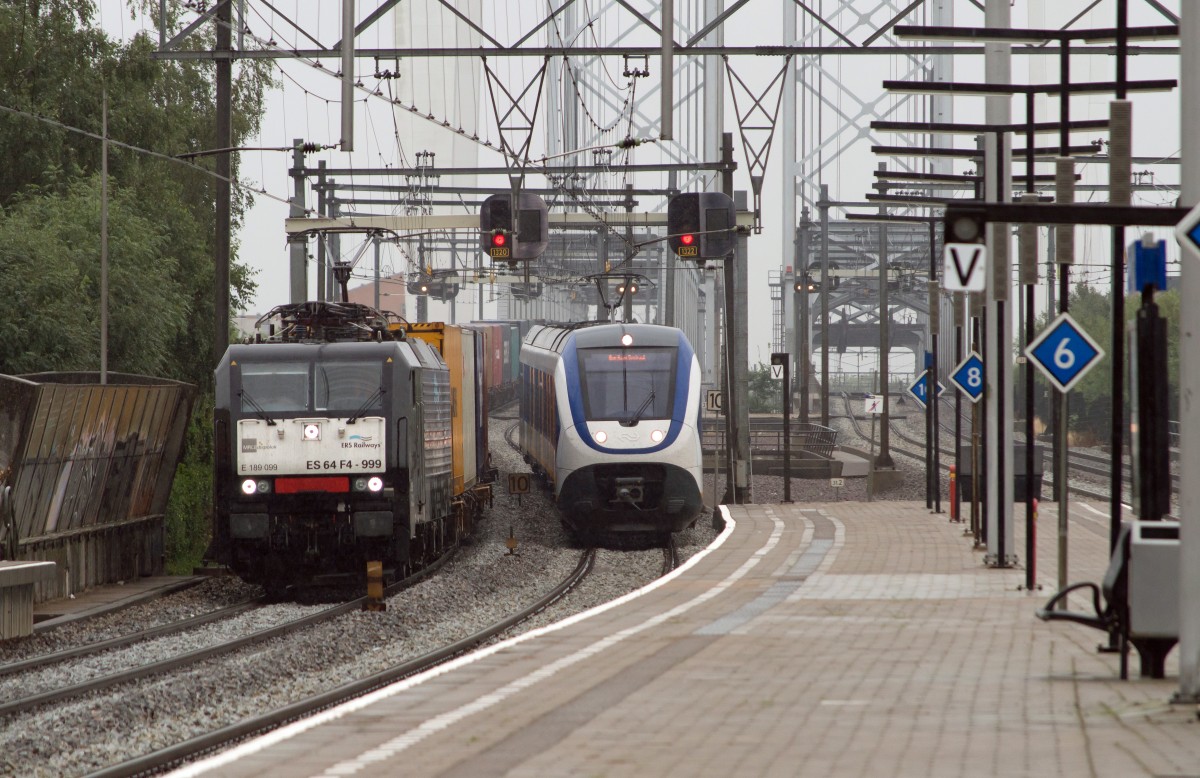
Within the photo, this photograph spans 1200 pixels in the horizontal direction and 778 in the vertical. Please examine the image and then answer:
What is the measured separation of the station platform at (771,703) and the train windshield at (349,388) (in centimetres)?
475

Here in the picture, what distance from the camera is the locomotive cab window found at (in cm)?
1981

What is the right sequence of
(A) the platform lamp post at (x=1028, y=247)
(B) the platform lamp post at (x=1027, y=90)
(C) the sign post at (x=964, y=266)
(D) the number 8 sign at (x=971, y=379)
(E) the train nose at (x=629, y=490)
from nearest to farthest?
(C) the sign post at (x=964, y=266), (B) the platform lamp post at (x=1027, y=90), (A) the platform lamp post at (x=1028, y=247), (D) the number 8 sign at (x=971, y=379), (E) the train nose at (x=629, y=490)

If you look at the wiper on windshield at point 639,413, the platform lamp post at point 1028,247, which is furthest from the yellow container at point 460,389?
the platform lamp post at point 1028,247

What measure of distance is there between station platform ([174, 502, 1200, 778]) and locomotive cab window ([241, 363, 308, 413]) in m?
5.39

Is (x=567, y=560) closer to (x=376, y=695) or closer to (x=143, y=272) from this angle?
(x=143, y=272)

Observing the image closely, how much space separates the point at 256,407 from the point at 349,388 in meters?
1.13

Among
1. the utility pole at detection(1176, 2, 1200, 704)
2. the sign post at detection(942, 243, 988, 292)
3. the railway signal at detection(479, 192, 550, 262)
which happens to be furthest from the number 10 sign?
the railway signal at detection(479, 192, 550, 262)

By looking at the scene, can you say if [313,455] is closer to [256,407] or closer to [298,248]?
[256,407]

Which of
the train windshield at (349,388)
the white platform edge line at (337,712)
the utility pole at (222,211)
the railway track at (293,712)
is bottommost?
the railway track at (293,712)

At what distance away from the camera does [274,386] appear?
19.9 meters

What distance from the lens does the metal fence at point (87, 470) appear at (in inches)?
758

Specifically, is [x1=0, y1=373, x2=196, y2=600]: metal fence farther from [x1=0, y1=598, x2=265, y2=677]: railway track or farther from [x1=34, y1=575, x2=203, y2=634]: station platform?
[x1=0, y1=598, x2=265, y2=677]: railway track

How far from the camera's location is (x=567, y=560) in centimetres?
2473

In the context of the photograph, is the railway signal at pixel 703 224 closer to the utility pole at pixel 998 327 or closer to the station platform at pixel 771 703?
the utility pole at pixel 998 327
